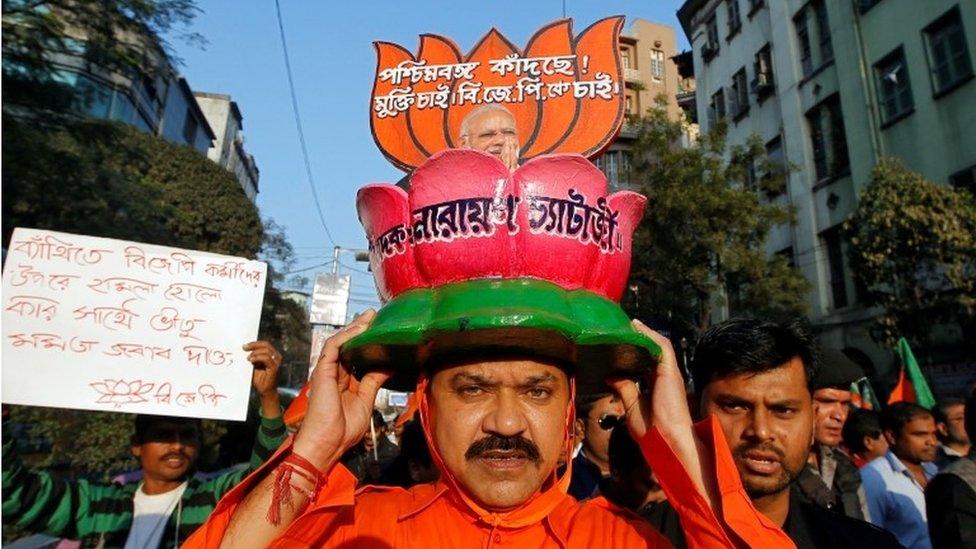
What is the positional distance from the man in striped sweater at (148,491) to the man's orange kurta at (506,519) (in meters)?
1.07

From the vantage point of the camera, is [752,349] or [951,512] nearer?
[752,349]

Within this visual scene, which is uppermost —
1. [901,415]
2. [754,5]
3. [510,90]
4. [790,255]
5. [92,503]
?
[754,5]

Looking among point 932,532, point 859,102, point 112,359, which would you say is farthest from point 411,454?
point 859,102

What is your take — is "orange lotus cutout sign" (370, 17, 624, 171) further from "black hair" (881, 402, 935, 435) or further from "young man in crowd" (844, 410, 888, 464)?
"young man in crowd" (844, 410, 888, 464)

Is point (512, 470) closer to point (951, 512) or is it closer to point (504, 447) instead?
point (504, 447)

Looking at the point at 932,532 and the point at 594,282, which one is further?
the point at 932,532

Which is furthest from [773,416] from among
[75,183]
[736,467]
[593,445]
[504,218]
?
[75,183]

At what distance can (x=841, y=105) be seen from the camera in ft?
58.5

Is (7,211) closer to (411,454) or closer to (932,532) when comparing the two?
(411,454)

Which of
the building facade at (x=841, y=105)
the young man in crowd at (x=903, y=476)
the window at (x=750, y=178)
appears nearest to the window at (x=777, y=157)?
the building facade at (x=841, y=105)

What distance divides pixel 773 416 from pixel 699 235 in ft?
45.3

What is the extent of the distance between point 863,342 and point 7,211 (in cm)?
1783

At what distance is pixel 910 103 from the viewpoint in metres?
15.6

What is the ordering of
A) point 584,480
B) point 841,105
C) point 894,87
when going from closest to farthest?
point 584,480
point 894,87
point 841,105
